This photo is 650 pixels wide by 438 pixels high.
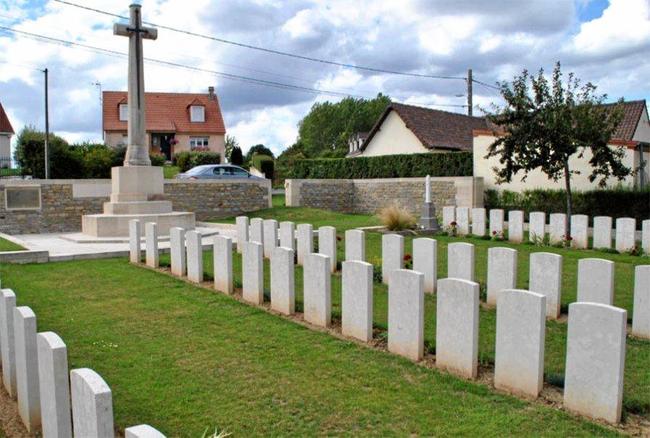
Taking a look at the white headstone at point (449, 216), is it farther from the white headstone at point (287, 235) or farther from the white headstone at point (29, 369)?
the white headstone at point (29, 369)

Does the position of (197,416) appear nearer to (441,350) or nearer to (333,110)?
(441,350)

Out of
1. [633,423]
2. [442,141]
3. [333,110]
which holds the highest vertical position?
[333,110]

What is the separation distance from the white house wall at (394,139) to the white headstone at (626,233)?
18.4 meters

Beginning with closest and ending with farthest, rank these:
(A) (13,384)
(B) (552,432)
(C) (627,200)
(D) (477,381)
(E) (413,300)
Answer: (B) (552,432), (A) (13,384), (D) (477,381), (E) (413,300), (C) (627,200)

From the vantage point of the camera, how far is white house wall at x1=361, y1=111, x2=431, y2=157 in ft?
105

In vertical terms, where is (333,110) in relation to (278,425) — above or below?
above

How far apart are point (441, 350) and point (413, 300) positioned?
489 millimetres

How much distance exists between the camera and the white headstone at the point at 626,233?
12.6 metres

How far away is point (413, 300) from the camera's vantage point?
5.16m

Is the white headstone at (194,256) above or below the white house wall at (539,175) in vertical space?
below

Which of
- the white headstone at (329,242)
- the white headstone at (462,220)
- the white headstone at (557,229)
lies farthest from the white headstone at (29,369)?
the white headstone at (462,220)

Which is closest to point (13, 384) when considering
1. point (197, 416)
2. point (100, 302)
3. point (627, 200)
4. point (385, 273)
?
point (197, 416)

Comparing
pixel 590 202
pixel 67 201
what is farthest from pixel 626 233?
pixel 67 201

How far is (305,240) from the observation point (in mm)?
10031
